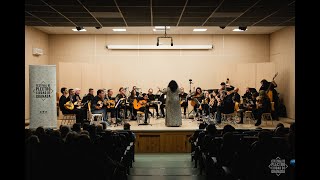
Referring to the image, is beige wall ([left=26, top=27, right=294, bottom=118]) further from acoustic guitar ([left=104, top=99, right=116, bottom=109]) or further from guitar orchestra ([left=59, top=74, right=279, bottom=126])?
acoustic guitar ([left=104, top=99, right=116, bottom=109])

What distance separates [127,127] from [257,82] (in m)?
8.80

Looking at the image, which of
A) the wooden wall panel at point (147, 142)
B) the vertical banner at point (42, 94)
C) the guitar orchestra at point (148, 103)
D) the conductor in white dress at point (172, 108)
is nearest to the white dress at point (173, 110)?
the conductor in white dress at point (172, 108)

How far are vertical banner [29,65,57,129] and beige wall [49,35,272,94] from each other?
6.82m

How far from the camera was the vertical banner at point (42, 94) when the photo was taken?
1025cm

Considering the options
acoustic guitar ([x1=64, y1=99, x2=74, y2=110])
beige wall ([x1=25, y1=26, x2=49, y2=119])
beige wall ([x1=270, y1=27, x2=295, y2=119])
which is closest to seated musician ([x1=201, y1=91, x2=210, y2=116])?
beige wall ([x1=270, y1=27, x2=295, y2=119])

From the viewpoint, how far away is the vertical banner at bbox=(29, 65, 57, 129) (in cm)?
1025

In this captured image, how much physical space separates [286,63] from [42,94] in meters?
9.54

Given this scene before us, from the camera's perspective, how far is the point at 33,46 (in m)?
15.1

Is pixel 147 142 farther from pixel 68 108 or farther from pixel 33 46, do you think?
pixel 33 46

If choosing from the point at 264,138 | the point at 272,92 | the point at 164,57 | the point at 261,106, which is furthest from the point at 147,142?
the point at 164,57

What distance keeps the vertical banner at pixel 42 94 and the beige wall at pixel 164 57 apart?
6.82 meters

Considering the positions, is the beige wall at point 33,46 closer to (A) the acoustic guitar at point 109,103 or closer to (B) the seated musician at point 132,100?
(A) the acoustic guitar at point 109,103

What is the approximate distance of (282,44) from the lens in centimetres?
1565
